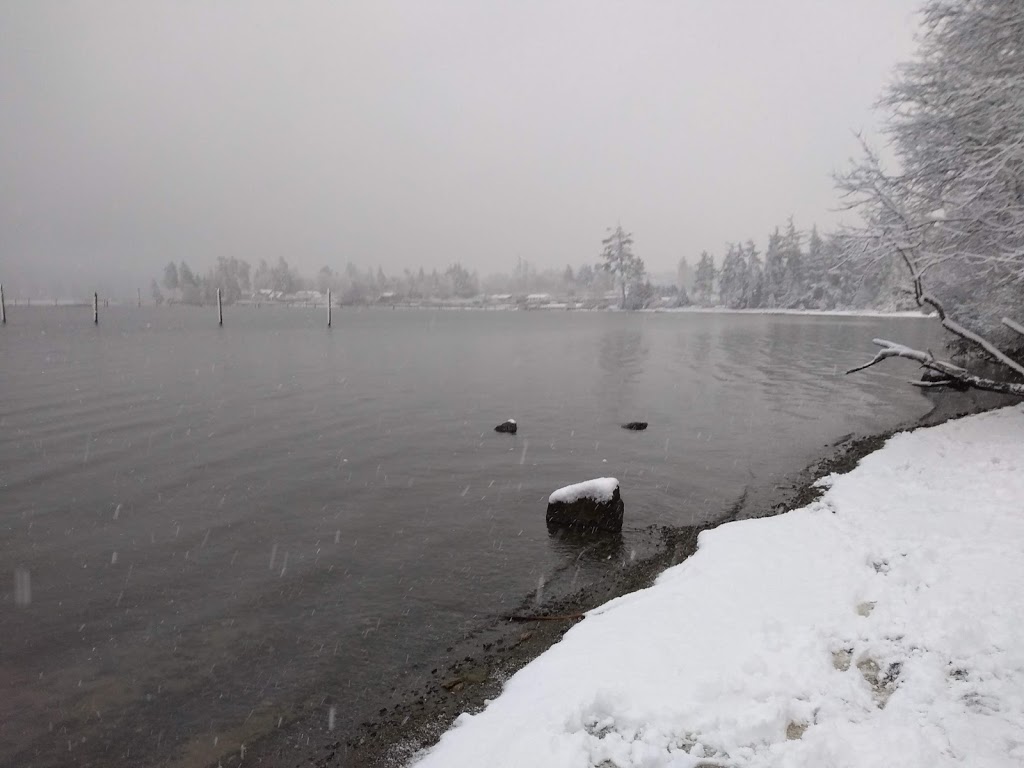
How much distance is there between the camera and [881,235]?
15.8 m

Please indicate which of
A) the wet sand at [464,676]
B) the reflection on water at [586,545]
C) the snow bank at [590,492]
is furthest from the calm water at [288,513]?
the snow bank at [590,492]

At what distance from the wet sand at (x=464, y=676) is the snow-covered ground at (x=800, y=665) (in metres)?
0.63

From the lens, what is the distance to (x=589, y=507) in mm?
13562

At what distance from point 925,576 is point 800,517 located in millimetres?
4058

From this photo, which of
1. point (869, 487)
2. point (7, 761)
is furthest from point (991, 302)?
point (7, 761)

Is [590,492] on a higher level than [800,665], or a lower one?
lower

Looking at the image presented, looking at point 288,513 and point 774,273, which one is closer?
point 288,513

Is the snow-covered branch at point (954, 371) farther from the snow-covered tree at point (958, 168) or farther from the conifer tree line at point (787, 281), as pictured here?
the conifer tree line at point (787, 281)

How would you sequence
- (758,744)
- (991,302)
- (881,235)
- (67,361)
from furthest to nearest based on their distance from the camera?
(67,361)
(991,302)
(881,235)
(758,744)

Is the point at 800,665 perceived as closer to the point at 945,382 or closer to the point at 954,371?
the point at 954,371

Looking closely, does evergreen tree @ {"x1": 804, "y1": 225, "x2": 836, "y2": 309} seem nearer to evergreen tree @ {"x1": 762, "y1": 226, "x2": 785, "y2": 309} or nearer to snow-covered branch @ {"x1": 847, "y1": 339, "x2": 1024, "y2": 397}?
evergreen tree @ {"x1": 762, "y1": 226, "x2": 785, "y2": 309}

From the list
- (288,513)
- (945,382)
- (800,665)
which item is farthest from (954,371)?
(288,513)

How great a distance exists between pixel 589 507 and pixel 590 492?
36 centimetres

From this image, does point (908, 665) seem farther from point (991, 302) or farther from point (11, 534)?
point (991, 302)
